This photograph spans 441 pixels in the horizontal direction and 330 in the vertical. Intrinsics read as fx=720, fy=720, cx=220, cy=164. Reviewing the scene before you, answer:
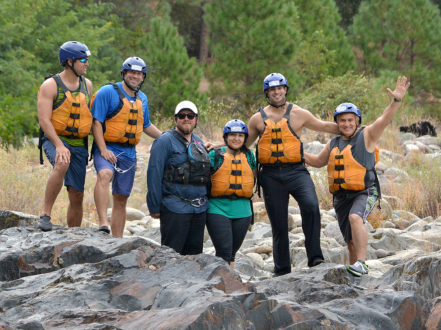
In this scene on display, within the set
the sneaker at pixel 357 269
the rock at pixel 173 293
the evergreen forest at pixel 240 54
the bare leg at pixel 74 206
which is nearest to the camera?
the rock at pixel 173 293

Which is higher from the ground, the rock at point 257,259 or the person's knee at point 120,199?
the person's knee at point 120,199

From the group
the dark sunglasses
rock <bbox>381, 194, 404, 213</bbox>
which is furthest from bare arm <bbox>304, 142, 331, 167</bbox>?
rock <bbox>381, 194, 404, 213</bbox>

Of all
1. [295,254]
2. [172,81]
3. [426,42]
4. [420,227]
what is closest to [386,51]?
[426,42]

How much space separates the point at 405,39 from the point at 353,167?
21.1 meters

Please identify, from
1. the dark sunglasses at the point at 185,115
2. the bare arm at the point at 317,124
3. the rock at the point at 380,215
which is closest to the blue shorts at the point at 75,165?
the dark sunglasses at the point at 185,115

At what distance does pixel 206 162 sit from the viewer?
6590 millimetres

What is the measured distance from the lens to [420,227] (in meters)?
10.7

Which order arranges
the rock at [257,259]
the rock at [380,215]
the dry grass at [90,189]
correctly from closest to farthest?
the rock at [257,259] → the dry grass at [90,189] → the rock at [380,215]

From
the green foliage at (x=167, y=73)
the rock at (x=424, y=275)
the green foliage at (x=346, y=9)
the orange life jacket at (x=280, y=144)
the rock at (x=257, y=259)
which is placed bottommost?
the rock at (x=257, y=259)

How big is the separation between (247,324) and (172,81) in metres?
17.9

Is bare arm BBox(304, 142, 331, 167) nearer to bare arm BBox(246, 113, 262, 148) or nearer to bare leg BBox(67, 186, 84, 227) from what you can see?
bare arm BBox(246, 113, 262, 148)

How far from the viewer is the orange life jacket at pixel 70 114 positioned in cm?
700

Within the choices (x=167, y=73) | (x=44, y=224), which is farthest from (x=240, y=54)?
(x=44, y=224)

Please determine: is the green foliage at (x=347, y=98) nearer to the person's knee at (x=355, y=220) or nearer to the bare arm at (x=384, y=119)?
the bare arm at (x=384, y=119)
